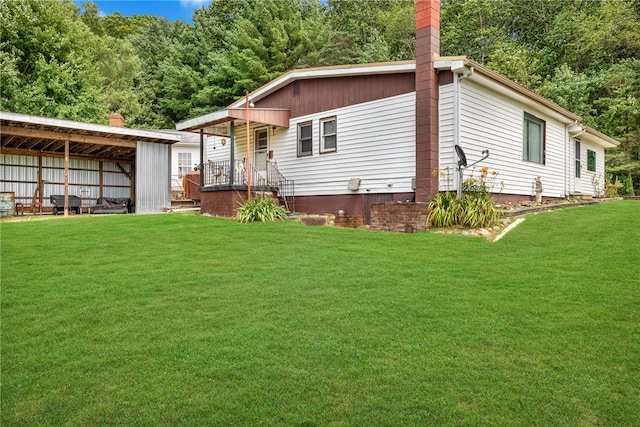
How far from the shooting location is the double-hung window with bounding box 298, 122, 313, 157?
13609mm

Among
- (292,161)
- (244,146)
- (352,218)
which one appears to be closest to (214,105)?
(244,146)

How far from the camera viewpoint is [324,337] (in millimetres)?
3754

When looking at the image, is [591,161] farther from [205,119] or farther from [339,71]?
[205,119]

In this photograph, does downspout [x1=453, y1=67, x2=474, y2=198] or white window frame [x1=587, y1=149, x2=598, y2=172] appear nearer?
downspout [x1=453, y1=67, x2=474, y2=198]

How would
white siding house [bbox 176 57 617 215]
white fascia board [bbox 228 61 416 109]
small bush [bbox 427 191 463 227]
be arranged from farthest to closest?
white fascia board [bbox 228 61 416 109] → white siding house [bbox 176 57 617 215] → small bush [bbox 427 191 463 227]

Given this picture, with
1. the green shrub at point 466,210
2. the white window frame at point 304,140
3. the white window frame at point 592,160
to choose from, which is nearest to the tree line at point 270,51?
the white window frame at point 592,160

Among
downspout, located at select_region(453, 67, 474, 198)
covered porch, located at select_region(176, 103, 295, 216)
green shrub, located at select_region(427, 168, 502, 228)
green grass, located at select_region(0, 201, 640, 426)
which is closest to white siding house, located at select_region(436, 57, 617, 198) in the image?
downspout, located at select_region(453, 67, 474, 198)

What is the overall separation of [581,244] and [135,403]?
7252 millimetres

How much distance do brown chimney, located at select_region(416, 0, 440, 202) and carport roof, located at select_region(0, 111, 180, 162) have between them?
31.2ft

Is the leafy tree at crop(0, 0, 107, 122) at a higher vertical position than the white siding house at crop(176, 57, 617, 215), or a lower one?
higher

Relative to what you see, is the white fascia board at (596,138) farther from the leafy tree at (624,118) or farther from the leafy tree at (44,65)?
the leafy tree at (44,65)

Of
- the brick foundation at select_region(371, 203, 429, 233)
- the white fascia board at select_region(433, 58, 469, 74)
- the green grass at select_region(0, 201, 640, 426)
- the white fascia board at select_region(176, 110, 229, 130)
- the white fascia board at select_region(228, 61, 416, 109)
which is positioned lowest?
the green grass at select_region(0, 201, 640, 426)

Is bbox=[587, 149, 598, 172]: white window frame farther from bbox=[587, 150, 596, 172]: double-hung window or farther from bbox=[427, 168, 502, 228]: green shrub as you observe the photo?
bbox=[427, 168, 502, 228]: green shrub

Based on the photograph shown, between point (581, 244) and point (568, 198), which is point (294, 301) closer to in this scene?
point (581, 244)
